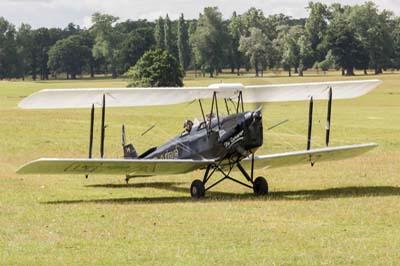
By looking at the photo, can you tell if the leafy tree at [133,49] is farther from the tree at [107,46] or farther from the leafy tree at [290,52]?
the leafy tree at [290,52]

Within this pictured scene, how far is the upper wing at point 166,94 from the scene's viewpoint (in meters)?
18.0

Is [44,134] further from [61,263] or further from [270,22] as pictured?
[270,22]

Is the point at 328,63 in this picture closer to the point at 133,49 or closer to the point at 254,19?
the point at 254,19

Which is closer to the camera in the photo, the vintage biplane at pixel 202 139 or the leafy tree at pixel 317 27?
the vintage biplane at pixel 202 139

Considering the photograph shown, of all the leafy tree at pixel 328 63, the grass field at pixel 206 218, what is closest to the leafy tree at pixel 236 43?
the leafy tree at pixel 328 63

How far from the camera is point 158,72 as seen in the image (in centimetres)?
7919

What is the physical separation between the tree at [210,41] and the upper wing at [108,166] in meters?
139

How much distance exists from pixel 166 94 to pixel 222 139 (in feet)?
6.22

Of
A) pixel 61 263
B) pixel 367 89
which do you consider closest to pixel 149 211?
pixel 61 263

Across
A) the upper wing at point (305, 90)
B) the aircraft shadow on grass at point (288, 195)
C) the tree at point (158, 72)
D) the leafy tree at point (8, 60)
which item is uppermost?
the upper wing at point (305, 90)

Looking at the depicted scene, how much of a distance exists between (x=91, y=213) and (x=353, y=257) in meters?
6.04

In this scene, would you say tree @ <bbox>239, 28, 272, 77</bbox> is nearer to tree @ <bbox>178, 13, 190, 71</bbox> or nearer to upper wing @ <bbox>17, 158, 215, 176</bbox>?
upper wing @ <bbox>17, 158, 215, 176</bbox>

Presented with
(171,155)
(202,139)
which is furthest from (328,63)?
(202,139)

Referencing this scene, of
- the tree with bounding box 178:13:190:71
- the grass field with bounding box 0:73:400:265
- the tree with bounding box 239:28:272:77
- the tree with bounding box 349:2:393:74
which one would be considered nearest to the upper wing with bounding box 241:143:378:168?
the grass field with bounding box 0:73:400:265
